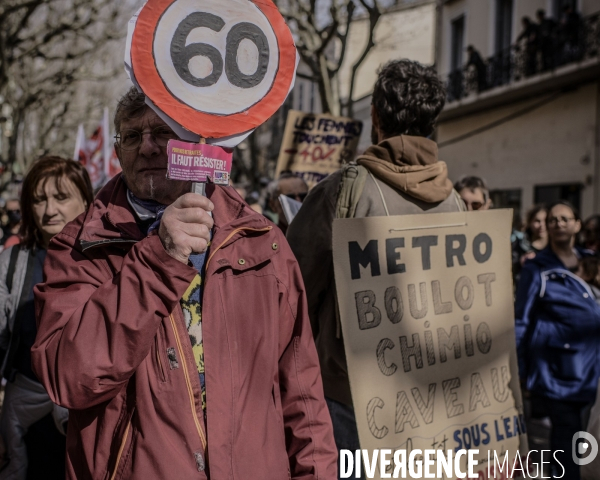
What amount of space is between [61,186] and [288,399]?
168 centimetres

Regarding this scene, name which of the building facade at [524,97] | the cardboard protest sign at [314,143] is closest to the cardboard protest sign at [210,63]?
the cardboard protest sign at [314,143]

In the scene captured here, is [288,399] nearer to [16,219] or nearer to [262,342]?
[262,342]

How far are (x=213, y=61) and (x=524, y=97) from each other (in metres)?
17.8

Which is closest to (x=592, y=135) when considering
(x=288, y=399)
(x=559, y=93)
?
(x=559, y=93)

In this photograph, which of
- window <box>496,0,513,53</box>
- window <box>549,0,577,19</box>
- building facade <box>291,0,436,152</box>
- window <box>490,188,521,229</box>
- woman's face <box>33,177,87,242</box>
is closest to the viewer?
woman's face <box>33,177,87,242</box>

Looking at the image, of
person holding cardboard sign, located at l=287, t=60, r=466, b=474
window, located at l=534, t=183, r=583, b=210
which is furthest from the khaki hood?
window, located at l=534, t=183, r=583, b=210

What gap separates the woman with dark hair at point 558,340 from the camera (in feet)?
14.0

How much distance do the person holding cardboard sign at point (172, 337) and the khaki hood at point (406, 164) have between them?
0.84 meters

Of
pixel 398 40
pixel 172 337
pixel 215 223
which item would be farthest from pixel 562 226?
pixel 398 40

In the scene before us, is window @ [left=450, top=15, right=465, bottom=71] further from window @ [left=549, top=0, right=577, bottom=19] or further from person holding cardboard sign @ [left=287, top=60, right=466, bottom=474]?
person holding cardboard sign @ [left=287, top=60, right=466, bottom=474]

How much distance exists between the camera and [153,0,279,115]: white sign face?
5.15 ft

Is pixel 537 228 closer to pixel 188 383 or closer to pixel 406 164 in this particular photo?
pixel 406 164

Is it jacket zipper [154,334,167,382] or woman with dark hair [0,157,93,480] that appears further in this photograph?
woman with dark hair [0,157,93,480]

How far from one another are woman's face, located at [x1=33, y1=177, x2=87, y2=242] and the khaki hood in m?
1.33
